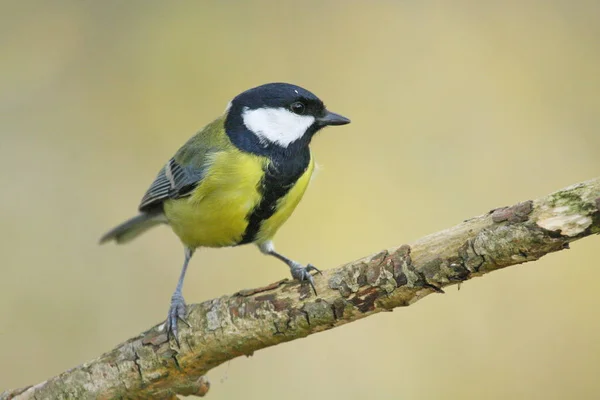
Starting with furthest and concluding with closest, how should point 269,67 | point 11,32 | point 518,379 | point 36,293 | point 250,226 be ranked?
point 11,32
point 269,67
point 36,293
point 518,379
point 250,226

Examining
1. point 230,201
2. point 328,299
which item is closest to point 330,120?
point 230,201

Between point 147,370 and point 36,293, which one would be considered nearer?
point 147,370

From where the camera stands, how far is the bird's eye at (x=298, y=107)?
2.83 m

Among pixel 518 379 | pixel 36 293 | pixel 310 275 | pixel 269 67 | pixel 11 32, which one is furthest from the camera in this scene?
pixel 11 32

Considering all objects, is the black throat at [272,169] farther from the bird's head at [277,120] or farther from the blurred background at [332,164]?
the blurred background at [332,164]

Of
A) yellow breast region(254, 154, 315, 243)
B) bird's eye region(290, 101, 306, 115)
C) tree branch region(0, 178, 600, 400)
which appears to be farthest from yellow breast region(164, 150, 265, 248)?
tree branch region(0, 178, 600, 400)

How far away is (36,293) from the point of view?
4.25 m

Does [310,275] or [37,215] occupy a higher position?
[37,215]

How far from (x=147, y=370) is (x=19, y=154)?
2793 millimetres

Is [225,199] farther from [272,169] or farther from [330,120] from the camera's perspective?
[330,120]

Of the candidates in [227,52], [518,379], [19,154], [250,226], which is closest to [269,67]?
[227,52]

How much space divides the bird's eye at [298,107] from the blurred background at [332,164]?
4.65 ft

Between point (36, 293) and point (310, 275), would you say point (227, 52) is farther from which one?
point (310, 275)

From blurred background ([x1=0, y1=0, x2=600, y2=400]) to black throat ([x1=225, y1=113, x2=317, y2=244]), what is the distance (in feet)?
4.44
